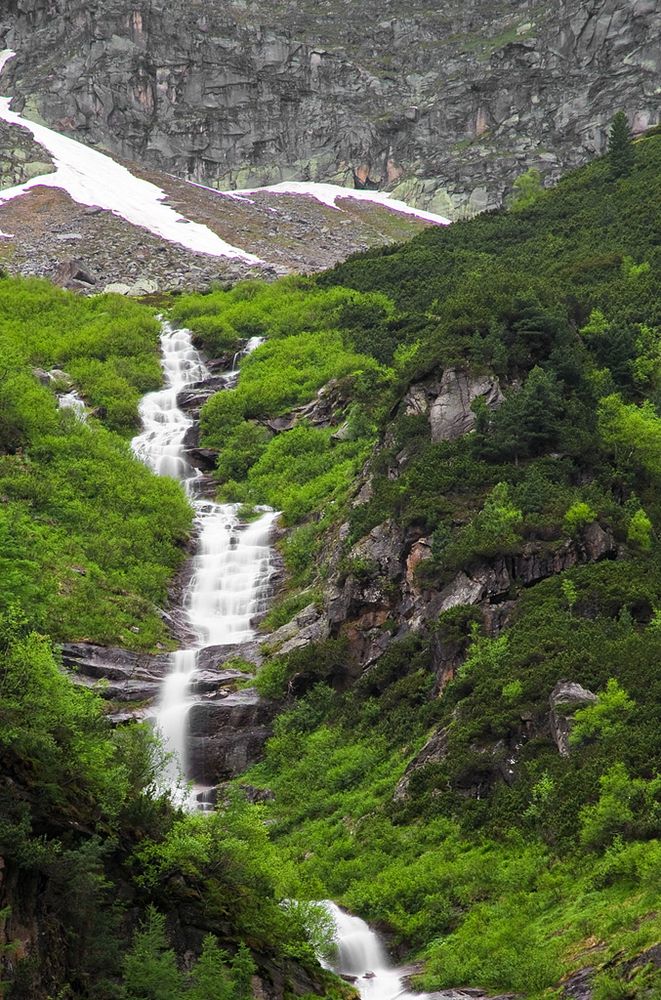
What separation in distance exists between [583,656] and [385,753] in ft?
19.0

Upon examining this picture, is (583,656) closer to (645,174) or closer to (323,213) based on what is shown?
(645,174)

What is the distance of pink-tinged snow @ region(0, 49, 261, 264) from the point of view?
90.0 metres

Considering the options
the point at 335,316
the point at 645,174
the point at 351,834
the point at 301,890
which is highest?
the point at 645,174

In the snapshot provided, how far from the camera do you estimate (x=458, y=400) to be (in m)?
38.6

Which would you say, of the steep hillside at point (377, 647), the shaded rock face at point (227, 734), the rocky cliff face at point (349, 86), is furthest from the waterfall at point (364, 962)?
the rocky cliff face at point (349, 86)

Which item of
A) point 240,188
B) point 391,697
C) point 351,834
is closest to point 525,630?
point 391,697

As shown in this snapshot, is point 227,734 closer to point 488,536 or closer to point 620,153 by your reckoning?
point 488,536

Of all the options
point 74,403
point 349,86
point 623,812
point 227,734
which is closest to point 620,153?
point 74,403

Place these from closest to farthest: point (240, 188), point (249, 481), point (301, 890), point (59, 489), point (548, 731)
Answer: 1. point (301, 890)
2. point (548, 731)
3. point (59, 489)
4. point (249, 481)
5. point (240, 188)

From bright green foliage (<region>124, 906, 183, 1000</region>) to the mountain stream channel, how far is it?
4.12m

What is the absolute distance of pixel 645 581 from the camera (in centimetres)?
2988

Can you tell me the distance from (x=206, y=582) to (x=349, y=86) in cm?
9405

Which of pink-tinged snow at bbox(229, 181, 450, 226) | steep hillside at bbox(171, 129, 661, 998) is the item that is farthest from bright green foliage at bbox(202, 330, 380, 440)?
pink-tinged snow at bbox(229, 181, 450, 226)

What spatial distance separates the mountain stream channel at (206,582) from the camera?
21.7 m
